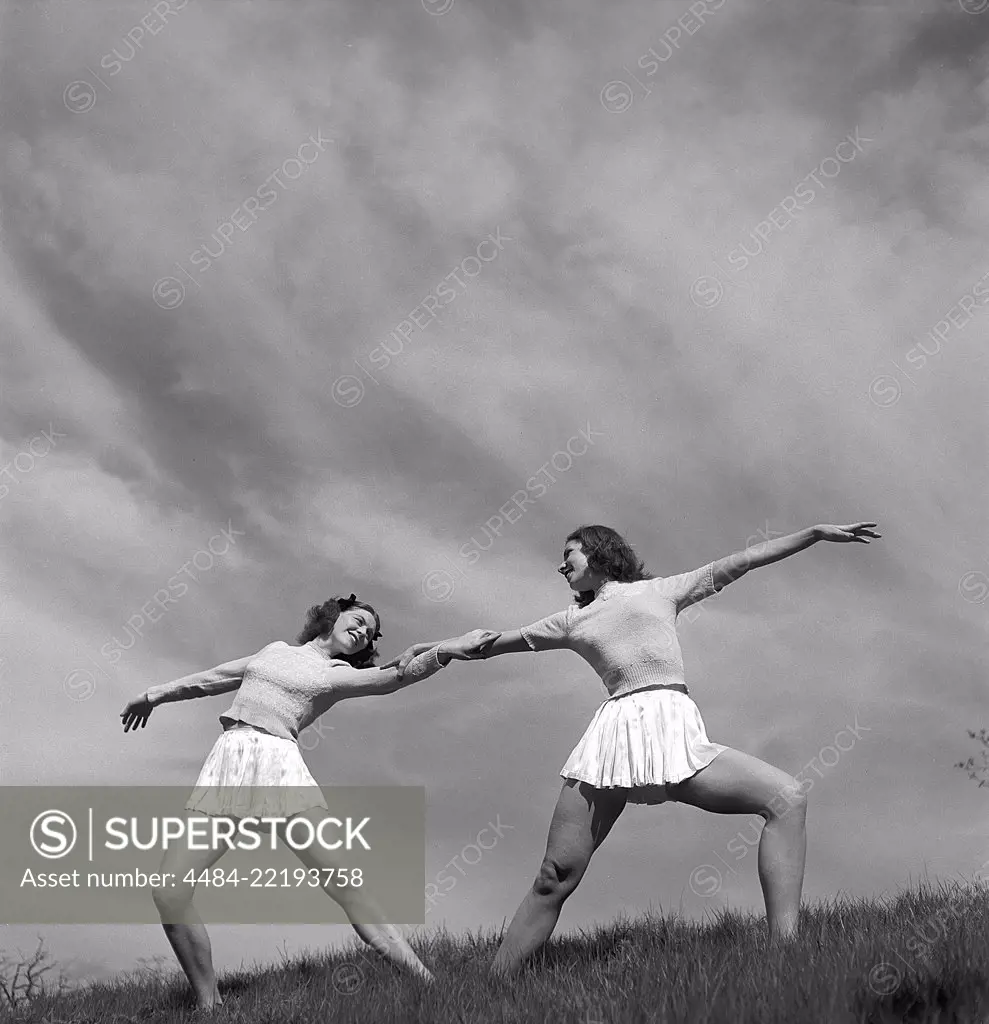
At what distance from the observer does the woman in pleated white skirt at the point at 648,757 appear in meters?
5.66

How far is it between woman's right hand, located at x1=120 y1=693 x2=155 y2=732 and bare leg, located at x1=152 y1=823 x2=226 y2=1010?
1235 millimetres

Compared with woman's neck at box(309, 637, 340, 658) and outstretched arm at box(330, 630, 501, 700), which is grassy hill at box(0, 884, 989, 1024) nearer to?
outstretched arm at box(330, 630, 501, 700)

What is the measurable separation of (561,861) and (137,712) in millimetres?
3319

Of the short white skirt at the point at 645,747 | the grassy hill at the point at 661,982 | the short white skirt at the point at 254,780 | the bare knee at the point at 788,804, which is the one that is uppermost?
the short white skirt at the point at 254,780

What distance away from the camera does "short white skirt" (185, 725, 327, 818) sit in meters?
6.82

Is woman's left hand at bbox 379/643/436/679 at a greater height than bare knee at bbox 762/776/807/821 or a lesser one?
greater

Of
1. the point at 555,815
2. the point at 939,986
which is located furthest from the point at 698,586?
the point at 939,986

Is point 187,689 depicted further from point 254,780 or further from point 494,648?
point 494,648

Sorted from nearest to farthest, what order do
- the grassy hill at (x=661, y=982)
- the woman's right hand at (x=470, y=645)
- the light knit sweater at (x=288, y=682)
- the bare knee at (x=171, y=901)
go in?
the grassy hill at (x=661, y=982) < the bare knee at (x=171, y=901) < the woman's right hand at (x=470, y=645) < the light knit sweater at (x=288, y=682)

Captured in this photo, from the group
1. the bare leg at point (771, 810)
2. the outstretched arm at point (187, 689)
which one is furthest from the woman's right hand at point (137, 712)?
the bare leg at point (771, 810)

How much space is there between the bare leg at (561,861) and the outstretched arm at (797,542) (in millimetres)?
1434

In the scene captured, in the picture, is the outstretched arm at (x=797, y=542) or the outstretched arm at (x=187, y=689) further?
the outstretched arm at (x=187, y=689)

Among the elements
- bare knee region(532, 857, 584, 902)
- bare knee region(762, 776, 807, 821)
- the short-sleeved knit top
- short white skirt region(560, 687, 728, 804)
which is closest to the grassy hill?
bare knee region(532, 857, 584, 902)

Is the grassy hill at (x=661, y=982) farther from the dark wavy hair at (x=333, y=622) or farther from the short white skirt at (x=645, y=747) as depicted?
the dark wavy hair at (x=333, y=622)
